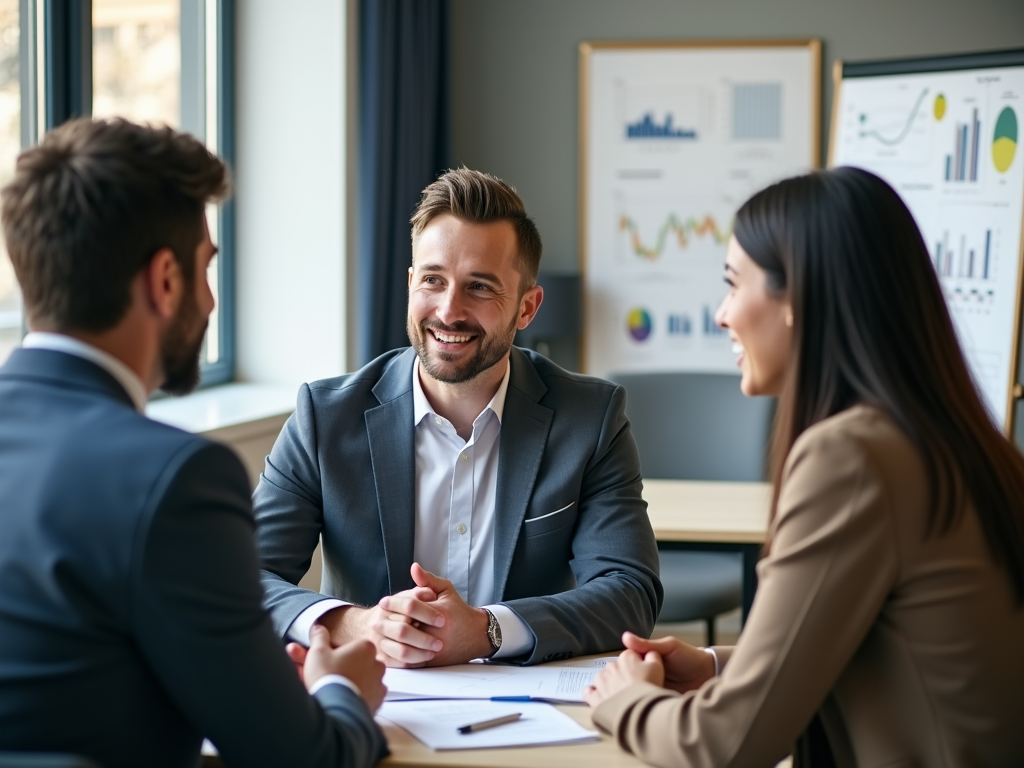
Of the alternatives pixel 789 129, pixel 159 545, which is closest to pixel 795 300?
pixel 159 545

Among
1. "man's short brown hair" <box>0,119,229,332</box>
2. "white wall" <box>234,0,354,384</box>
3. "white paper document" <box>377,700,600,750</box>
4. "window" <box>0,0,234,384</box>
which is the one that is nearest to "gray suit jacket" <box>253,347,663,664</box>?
"white paper document" <box>377,700,600,750</box>

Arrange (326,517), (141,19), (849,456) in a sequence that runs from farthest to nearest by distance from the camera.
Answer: (141,19) < (326,517) < (849,456)

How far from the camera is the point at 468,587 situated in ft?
7.23

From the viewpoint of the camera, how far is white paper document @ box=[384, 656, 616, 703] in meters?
1.64

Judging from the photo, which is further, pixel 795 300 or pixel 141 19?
pixel 141 19

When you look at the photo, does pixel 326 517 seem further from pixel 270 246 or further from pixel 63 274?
pixel 270 246

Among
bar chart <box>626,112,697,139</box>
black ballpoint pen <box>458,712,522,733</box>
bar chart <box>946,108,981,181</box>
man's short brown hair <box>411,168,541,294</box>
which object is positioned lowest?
black ballpoint pen <box>458,712,522,733</box>

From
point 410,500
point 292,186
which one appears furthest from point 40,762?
point 292,186

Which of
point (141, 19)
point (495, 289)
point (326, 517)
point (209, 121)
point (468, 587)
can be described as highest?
point (141, 19)

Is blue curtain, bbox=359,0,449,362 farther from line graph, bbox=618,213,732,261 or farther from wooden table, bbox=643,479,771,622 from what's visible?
wooden table, bbox=643,479,771,622

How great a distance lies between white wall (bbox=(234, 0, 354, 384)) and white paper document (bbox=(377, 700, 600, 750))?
9.15 ft

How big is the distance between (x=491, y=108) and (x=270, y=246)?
4.62ft

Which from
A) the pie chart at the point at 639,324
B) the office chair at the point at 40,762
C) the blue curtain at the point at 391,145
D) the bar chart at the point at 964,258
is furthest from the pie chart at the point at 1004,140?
the office chair at the point at 40,762

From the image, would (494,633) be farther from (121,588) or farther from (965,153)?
(965,153)
